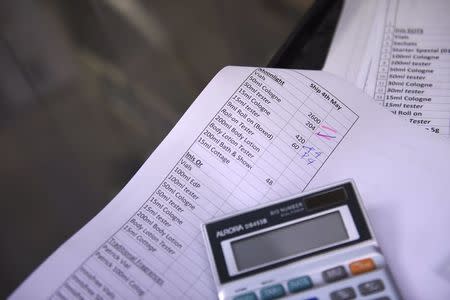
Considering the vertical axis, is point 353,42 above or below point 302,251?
above

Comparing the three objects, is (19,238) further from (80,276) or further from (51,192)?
(80,276)

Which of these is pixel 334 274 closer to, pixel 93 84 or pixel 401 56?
pixel 401 56

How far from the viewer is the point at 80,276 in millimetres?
395

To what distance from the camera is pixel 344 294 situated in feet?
1.20

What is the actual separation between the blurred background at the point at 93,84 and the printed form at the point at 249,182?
31 centimetres

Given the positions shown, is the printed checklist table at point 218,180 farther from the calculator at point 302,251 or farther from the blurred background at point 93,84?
the blurred background at point 93,84

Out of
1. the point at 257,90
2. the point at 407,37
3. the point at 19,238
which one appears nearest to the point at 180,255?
the point at 257,90

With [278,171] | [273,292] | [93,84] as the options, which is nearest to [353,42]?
[278,171]

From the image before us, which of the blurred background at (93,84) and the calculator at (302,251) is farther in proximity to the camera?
the blurred background at (93,84)

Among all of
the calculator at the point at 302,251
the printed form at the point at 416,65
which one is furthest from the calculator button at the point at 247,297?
the printed form at the point at 416,65

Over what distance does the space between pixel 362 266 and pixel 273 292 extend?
7 centimetres

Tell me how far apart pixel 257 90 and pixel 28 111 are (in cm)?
51

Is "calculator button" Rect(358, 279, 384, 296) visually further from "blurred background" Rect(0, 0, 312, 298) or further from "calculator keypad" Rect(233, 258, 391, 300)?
"blurred background" Rect(0, 0, 312, 298)

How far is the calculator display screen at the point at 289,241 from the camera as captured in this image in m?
0.38
